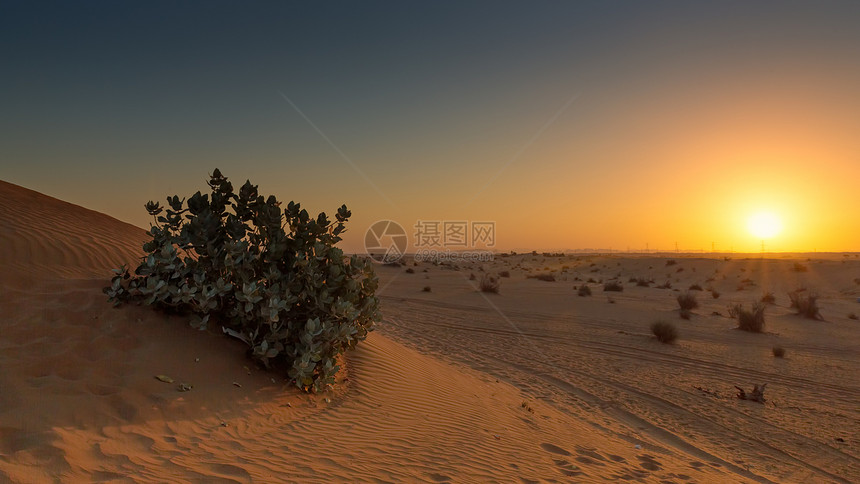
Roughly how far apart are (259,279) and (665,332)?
1142cm

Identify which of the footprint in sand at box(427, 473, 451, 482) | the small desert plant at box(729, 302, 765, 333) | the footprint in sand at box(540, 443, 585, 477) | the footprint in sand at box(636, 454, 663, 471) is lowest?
the footprint in sand at box(636, 454, 663, 471)

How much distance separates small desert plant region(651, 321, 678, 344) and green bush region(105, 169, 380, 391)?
9967 mm

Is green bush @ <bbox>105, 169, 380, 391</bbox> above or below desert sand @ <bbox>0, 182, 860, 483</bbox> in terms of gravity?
above

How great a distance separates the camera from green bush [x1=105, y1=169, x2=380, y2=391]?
585cm

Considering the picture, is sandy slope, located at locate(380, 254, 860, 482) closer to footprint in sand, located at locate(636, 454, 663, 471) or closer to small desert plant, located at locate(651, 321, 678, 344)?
small desert plant, located at locate(651, 321, 678, 344)

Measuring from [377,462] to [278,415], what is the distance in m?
1.46

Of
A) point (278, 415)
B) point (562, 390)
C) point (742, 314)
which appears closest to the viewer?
point (278, 415)

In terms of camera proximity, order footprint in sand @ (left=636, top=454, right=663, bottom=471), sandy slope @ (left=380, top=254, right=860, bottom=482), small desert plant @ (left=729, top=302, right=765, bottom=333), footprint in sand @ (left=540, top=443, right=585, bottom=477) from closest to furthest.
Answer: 1. footprint in sand @ (left=540, top=443, right=585, bottom=477)
2. footprint in sand @ (left=636, top=454, right=663, bottom=471)
3. sandy slope @ (left=380, top=254, right=860, bottom=482)
4. small desert plant @ (left=729, top=302, right=765, bottom=333)

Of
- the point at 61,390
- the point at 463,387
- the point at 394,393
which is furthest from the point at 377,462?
the point at 463,387

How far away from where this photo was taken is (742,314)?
14641 millimetres

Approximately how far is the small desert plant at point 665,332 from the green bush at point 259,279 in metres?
9.97

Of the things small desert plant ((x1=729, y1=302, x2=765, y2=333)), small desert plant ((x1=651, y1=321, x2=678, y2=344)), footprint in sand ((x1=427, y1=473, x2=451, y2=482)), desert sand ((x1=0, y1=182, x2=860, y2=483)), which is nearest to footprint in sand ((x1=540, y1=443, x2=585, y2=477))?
desert sand ((x1=0, y1=182, x2=860, y2=483))

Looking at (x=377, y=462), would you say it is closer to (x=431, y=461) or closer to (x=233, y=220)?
(x=431, y=461)

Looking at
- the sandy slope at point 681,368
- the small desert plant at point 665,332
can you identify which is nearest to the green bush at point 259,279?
the sandy slope at point 681,368
